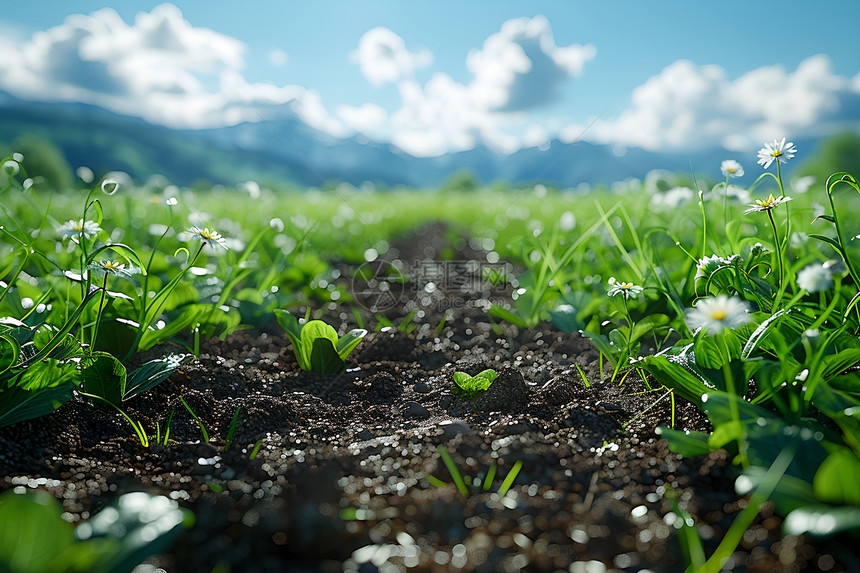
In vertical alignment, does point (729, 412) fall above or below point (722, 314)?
below

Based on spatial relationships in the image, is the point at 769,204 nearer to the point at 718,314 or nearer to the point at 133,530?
the point at 718,314

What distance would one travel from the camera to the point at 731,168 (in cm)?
184

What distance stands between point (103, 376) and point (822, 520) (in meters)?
1.46

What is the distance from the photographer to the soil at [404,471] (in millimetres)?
820

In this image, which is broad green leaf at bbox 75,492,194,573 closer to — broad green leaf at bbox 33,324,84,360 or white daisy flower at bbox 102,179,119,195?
broad green leaf at bbox 33,324,84,360

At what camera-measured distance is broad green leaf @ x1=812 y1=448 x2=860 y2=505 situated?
73 cm

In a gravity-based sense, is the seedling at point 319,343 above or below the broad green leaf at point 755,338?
below

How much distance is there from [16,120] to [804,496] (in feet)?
386

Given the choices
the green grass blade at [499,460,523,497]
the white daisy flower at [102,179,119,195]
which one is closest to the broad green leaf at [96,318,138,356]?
the white daisy flower at [102,179,119,195]

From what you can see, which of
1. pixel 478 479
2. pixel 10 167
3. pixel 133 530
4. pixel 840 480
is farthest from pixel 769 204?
pixel 10 167

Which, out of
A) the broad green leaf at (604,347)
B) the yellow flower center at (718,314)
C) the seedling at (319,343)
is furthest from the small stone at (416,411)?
the yellow flower center at (718,314)

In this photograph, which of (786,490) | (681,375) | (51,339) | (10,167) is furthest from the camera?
(10,167)

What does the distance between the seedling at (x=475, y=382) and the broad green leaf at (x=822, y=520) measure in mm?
719

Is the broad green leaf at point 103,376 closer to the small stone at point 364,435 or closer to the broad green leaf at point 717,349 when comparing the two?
the small stone at point 364,435
